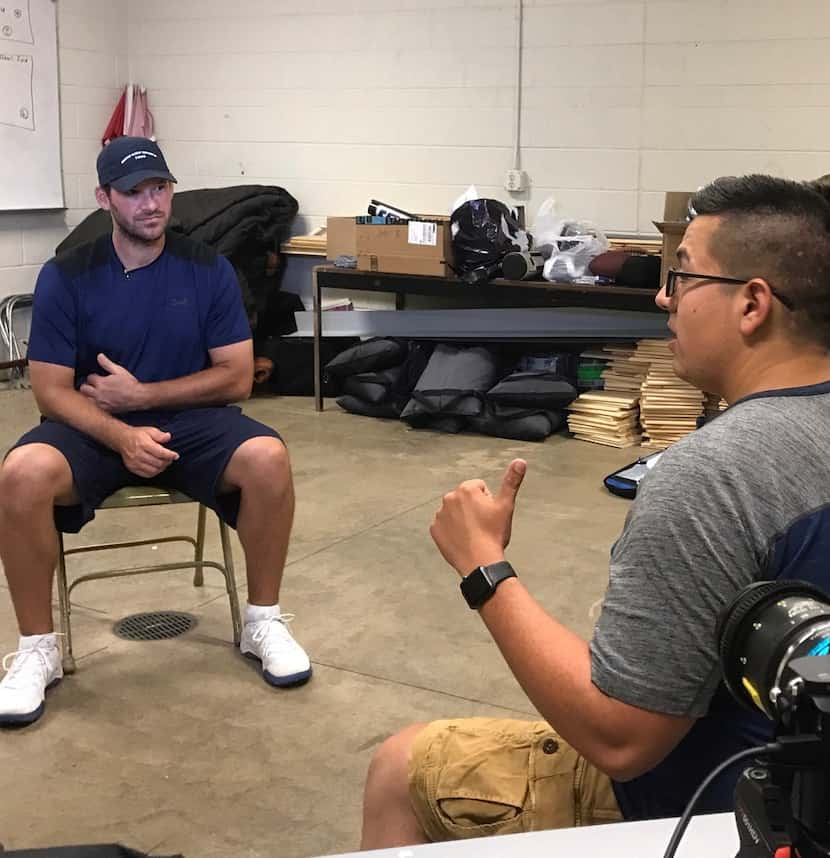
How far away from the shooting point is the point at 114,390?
2.96 meters

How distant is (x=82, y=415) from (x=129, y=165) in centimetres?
74

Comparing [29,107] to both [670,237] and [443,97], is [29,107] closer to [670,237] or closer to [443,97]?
[443,97]

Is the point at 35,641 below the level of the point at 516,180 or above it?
below

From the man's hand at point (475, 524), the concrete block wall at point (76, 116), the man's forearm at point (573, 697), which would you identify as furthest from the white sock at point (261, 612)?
the concrete block wall at point (76, 116)

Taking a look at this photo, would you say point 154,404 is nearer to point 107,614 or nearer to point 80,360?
point 80,360

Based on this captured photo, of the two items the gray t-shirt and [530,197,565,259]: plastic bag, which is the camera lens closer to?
the gray t-shirt

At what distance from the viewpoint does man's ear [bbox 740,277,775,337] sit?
131cm

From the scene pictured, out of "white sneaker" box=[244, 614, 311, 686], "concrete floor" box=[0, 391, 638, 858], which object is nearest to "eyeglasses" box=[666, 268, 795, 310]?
"concrete floor" box=[0, 391, 638, 858]

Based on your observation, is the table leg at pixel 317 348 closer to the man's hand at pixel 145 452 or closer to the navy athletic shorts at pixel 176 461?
the navy athletic shorts at pixel 176 461

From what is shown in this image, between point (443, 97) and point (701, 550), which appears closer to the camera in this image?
point (701, 550)

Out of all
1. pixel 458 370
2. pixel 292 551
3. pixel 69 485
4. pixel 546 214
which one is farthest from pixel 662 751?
pixel 546 214

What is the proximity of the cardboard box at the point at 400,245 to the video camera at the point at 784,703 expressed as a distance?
189 inches

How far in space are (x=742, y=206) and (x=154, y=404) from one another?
77.1 inches

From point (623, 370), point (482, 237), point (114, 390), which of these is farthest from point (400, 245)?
point (114, 390)
